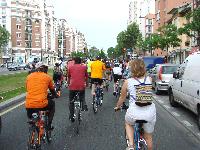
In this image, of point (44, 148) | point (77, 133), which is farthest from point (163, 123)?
point (44, 148)

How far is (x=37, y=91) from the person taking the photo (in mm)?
7355

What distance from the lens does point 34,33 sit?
154 meters

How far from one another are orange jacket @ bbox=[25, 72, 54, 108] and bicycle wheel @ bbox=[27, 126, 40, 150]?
42 cm

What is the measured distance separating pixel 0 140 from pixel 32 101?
2003mm

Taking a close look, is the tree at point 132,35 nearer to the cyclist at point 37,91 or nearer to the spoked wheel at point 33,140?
the cyclist at point 37,91

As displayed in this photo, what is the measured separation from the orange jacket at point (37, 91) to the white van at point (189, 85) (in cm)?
455

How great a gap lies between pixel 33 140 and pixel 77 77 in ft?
12.2

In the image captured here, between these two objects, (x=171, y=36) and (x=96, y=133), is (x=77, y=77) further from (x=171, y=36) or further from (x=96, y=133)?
(x=171, y=36)

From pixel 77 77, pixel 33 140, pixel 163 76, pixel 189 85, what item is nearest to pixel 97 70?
pixel 189 85

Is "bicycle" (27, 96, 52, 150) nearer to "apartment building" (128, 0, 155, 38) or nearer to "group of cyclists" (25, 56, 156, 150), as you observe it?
"group of cyclists" (25, 56, 156, 150)

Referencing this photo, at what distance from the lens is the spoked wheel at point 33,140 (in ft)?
22.9

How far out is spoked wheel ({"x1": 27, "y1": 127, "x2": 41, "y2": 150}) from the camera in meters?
6.98

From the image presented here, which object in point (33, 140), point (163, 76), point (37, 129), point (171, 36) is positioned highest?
point (171, 36)

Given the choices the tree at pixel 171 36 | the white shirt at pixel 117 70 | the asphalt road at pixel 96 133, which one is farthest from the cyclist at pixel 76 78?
the tree at pixel 171 36
